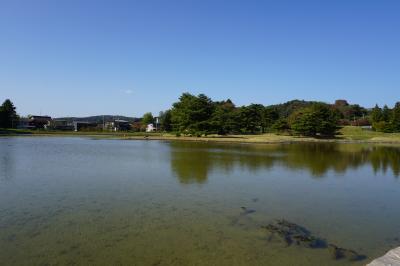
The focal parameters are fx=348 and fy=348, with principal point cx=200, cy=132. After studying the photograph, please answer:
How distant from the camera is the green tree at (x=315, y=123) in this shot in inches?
2414

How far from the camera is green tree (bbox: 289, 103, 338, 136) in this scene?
61.3 meters

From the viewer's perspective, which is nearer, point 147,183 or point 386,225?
point 386,225

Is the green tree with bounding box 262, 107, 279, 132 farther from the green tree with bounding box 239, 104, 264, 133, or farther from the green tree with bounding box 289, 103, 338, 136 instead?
the green tree with bounding box 289, 103, 338, 136

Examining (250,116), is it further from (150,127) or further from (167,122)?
(150,127)

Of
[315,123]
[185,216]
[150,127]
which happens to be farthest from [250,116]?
[185,216]

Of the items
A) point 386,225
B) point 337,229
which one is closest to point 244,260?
point 337,229

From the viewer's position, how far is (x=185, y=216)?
991cm

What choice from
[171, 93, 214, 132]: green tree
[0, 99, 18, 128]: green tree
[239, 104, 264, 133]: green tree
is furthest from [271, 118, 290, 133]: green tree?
[0, 99, 18, 128]: green tree

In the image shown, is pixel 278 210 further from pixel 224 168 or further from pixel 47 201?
pixel 224 168

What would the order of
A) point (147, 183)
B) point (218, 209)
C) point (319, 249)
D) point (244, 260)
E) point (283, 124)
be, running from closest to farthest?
1. point (244, 260)
2. point (319, 249)
3. point (218, 209)
4. point (147, 183)
5. point (283, 124)

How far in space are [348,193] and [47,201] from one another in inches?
444

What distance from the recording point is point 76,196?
12047 millimetres

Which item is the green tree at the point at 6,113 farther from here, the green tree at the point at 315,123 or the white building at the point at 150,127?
the green tree at the point at 315,123

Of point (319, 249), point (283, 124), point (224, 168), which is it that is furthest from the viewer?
point (283, 124)
